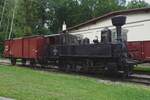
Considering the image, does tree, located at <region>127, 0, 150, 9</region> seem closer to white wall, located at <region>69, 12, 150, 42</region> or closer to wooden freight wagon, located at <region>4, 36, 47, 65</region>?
white wall, located at <region>69, 12, 150, 42</region>

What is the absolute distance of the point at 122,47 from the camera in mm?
22500

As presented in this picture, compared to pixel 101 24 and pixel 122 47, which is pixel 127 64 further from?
pixel 101 24

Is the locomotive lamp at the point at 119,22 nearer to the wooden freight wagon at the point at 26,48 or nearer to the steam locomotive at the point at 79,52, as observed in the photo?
the steam locomotive at the point at 79,52

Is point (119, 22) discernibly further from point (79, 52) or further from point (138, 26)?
point (138, 26)

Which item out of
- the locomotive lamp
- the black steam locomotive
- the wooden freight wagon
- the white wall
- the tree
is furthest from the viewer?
the tree

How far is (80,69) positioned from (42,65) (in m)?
5.92

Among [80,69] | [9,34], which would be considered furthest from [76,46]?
[9,34]

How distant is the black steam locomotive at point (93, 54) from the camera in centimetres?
2256

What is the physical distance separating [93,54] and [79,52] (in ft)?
5.15

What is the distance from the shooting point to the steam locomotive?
22.7 metres

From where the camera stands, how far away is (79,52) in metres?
25.7

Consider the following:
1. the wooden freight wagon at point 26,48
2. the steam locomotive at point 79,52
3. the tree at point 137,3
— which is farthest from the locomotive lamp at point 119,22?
the tree at point 137,3

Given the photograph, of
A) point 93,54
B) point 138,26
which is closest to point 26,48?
point 93,54

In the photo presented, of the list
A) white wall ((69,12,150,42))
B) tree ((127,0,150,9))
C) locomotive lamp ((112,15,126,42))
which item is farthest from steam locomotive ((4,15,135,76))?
tree ((127,0,150,9))
